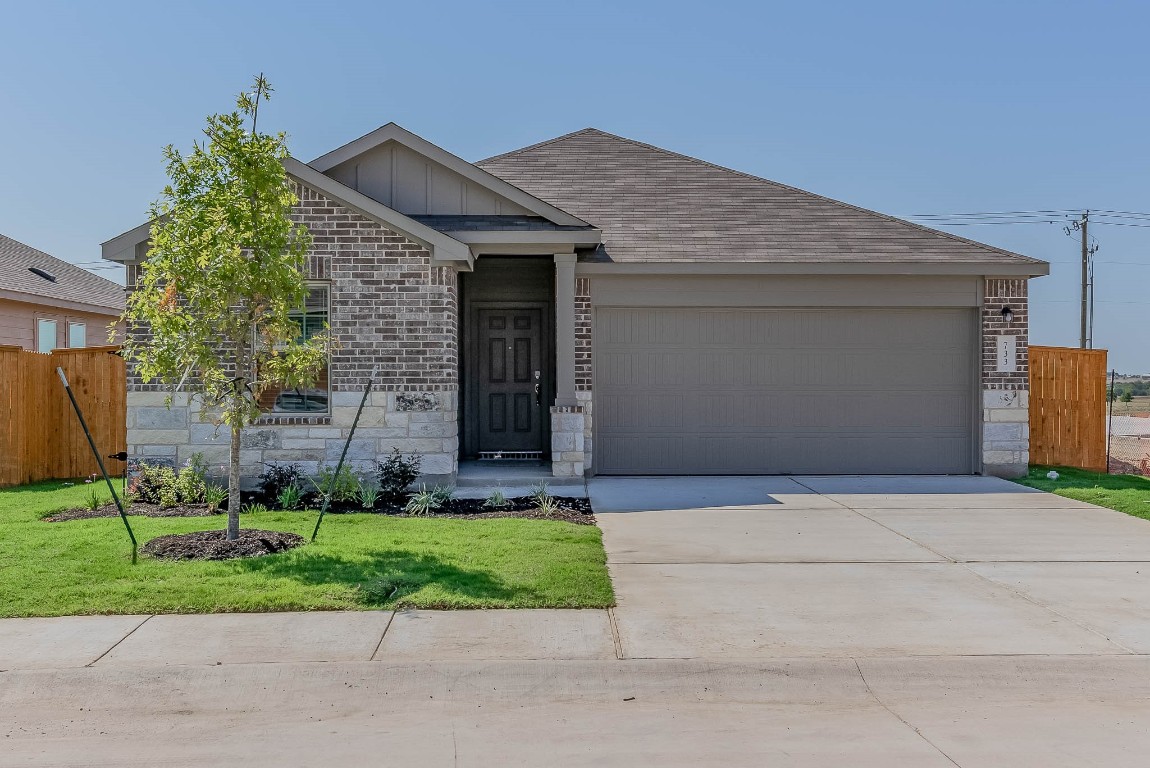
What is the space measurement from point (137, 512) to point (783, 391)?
8511 millimetres

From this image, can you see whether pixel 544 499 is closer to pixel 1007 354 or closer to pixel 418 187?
pixel 418 187

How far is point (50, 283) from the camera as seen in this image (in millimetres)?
19641

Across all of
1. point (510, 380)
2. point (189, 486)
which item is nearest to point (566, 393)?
point (510, 380)

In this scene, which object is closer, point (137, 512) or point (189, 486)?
point (137, 512)

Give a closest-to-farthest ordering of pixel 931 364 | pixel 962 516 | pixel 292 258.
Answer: pixel 292 258, pixel 962 516, pixel 931 364

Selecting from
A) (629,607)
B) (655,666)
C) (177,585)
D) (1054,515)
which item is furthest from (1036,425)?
(177,585)

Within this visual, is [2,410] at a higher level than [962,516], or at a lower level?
higher

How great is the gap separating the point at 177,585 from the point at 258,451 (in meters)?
4.86

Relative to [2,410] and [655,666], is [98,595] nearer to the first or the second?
[655,666]

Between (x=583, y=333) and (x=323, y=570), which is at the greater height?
(x=583, y=333)

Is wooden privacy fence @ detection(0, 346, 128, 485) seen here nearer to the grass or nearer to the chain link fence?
the grass

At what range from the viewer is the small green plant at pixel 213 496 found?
32.7 feet

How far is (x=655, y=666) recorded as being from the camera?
5.00 metres

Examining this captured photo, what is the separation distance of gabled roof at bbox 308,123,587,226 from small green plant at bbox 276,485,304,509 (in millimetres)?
4540
